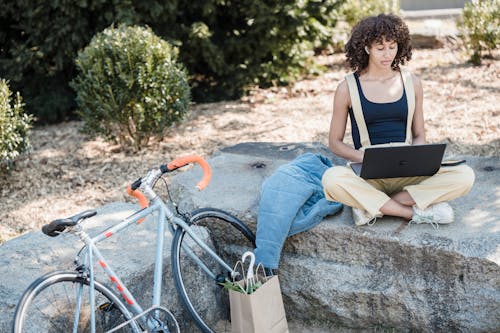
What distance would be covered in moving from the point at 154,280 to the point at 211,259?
22.4 inches

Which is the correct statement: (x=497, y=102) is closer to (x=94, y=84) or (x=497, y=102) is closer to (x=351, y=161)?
(x=351, y=161)

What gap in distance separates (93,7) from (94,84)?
1.39m

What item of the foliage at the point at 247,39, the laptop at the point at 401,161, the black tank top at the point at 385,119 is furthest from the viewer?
the foliage at the point at 247,39

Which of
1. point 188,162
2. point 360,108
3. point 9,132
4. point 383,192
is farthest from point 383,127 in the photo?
point 9,132

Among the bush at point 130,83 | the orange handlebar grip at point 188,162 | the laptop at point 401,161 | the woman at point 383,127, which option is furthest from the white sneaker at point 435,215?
the bush at point 130,83

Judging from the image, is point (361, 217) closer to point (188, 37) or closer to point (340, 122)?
point (340, 122)

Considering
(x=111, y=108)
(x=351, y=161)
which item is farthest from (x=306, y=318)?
(x=111, y=108)

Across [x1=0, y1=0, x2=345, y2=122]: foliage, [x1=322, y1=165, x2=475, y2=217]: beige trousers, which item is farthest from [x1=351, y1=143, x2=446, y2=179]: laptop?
[x1=0, y1=0, x2=345, y2=122]: foliage

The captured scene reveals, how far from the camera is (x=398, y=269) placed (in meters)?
3.47

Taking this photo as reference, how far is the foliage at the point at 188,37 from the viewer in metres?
6.77

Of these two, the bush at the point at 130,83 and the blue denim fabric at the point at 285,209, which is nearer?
the blue denim fabric at the point at 285,209

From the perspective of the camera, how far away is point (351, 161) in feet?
12.8

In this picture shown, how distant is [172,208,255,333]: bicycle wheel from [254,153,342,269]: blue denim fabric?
7.5 inches

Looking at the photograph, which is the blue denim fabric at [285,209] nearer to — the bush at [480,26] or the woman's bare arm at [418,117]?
the woman's bare arm at [418,117]
